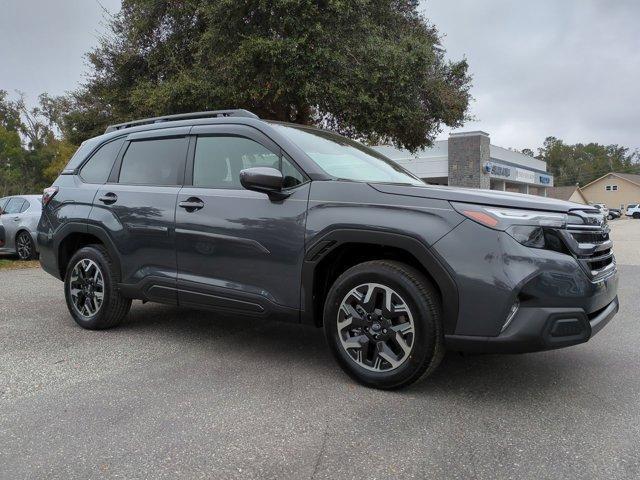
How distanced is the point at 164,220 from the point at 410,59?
9652 millimetres

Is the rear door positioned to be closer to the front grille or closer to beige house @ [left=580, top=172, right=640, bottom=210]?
the front grille

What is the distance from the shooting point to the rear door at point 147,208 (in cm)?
438

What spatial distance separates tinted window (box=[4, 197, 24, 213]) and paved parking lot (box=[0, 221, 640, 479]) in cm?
817

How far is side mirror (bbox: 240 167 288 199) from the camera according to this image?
3602mm

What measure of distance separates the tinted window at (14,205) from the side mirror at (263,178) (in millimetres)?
10127

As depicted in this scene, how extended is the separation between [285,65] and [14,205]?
268 inches

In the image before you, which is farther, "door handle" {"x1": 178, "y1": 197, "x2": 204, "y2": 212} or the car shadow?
"door handle" {"x1": 178, "y1": 197, "x2": 204, "y2": 212}

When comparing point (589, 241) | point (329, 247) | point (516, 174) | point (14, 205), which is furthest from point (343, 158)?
point (516, 174)

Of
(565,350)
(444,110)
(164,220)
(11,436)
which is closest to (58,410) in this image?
(11,436)

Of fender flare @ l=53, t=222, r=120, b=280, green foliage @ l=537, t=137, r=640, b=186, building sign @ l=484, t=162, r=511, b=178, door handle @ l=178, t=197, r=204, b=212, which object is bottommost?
fender flare @ l=53, t=222, r=120, b=280

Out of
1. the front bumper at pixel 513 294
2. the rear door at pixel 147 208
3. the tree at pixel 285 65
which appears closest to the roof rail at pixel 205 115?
the rear door at pixel 147 208

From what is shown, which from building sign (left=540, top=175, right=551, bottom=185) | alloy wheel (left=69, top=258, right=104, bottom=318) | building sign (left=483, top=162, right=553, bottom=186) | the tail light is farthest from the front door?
building sign (left=540, top=175, right=551, bottom=185)

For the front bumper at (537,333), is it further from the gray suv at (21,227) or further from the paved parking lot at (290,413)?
the gray suv at (21,227)

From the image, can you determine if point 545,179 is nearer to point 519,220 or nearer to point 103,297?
point 103,297
